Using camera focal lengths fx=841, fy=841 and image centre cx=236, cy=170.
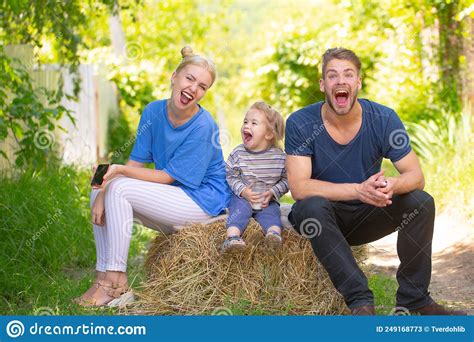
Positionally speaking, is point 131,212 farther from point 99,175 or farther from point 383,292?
point 383,292

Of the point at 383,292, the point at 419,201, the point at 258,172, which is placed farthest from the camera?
the point at 383,292

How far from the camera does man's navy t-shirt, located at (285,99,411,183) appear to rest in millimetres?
4523

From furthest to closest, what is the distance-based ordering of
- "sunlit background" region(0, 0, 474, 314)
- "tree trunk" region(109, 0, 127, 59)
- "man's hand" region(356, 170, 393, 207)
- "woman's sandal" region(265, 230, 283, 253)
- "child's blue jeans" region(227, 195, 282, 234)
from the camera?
1. "tree trunk" region(109, 0, 127, 59)
2. "sunlit background" region(0, 0, 474, 314)
3. "child's blue jeans" region(227, 195, 282, 234)
4. "woman's sandal" region(265, 230, 283, 253)
5. "man's hand" region(356, 170, 393, 207)

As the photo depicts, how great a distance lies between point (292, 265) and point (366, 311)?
1.89 ft

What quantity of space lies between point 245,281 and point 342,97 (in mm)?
1119

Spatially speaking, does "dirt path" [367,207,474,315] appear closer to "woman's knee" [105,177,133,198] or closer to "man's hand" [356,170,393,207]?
"man's hand" [356,170,393,207]

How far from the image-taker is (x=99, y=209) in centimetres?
473

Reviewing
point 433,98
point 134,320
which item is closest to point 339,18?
point 433,98

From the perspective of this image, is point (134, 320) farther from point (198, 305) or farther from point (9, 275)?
point (9, 275)

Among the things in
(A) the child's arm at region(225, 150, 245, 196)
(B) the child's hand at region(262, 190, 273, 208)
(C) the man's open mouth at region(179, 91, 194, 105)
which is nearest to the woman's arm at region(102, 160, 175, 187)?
(A) the child's arm at region(225, 150, 245, 196)

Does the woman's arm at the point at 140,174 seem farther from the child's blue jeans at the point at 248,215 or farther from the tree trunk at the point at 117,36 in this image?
the tree trunk at the point at 117,36

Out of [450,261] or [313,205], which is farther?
[450,261]

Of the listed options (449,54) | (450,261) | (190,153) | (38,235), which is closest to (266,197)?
(190,153)

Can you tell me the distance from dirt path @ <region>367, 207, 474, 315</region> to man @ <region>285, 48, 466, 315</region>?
67cm
